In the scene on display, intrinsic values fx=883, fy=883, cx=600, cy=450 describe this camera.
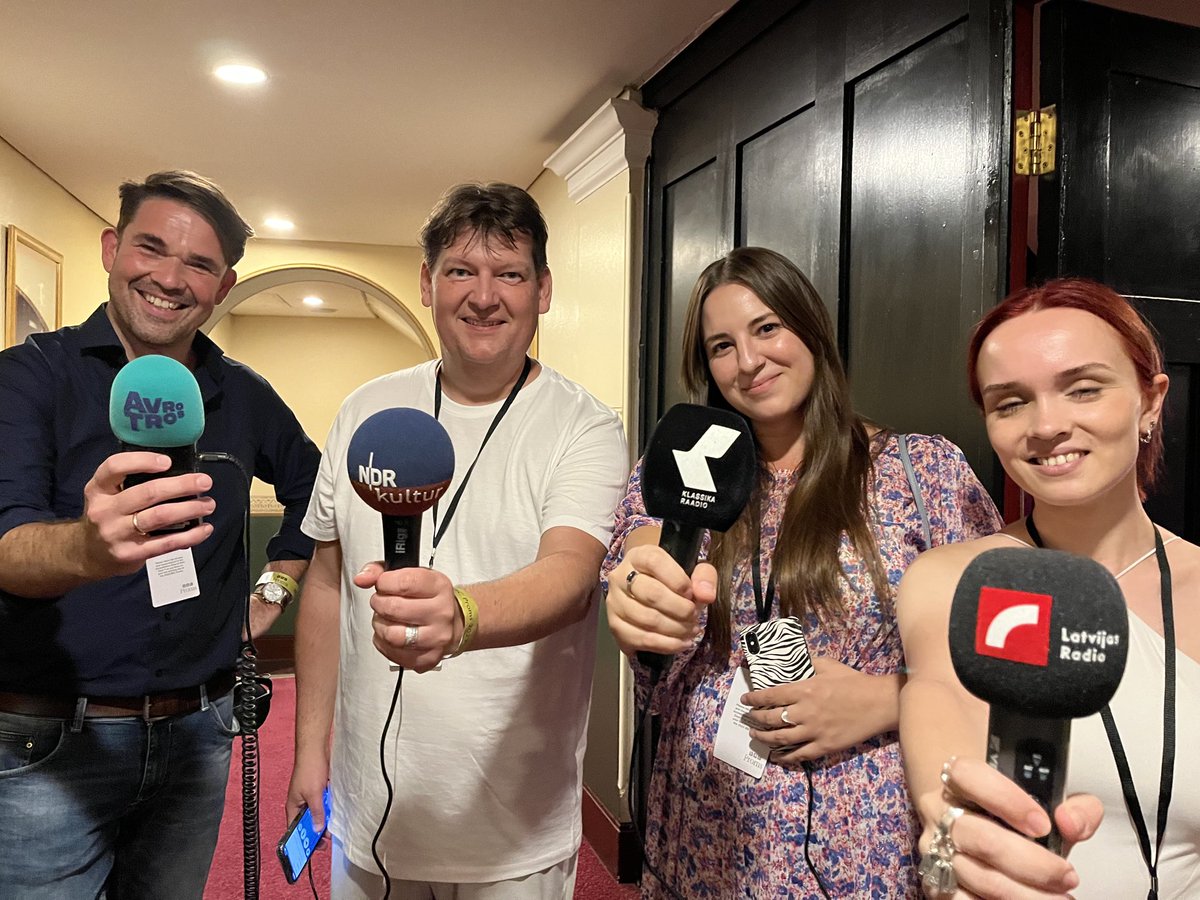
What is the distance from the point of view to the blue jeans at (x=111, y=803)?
156 centimetres

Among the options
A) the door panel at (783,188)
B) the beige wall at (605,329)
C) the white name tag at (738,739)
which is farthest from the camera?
the beige wall at (605,329)

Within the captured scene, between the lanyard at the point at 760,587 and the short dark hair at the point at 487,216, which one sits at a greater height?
the short dark hair at the point at 487,216

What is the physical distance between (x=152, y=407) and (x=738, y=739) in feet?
2.96

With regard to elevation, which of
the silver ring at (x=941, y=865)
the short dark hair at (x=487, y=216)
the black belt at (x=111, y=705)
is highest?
the short dark hair at (x=487, y=216)

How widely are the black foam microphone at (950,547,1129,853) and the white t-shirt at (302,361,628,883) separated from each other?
82cm

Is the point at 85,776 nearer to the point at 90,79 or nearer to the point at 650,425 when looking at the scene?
the point at 650,425

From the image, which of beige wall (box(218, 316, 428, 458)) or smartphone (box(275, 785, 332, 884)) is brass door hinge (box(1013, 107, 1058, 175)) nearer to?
smartphone (box(275, 785, 332, 884))

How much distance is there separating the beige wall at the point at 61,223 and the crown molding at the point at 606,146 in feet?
8.54

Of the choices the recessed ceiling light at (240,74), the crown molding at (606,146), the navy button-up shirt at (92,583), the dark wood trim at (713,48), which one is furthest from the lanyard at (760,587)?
the recessed ceiling light at (240,74)

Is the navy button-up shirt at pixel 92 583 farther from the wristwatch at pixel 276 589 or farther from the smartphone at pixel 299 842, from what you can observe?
the smartphone at pixel 299 842

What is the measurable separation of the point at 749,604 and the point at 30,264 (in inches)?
178

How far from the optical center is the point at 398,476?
100cm

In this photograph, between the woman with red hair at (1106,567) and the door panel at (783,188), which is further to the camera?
the door panel at (783,188)

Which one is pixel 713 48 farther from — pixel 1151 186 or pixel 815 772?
pixel 815 772
